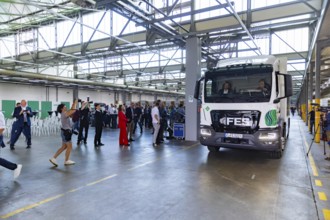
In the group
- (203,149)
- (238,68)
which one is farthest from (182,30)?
(203,149)

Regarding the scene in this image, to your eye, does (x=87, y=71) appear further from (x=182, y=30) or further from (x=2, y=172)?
(x=2, y=172)

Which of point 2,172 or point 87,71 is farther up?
point 87,71

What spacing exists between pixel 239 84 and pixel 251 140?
61.6 inches

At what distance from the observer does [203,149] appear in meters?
8.21

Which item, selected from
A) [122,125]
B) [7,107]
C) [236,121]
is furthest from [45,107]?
[236,121]

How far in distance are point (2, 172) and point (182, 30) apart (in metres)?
8.49

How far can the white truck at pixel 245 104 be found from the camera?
584cm

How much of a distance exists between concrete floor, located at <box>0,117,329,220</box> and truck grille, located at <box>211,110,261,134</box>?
3.06 ft

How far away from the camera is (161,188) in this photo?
4328mm

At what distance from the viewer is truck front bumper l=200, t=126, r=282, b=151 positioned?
5.80 meters

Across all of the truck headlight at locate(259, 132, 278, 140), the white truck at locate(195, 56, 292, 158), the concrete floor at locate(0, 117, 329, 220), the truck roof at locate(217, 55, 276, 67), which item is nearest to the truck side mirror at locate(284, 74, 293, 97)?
the white truck at locate(195, 56, 292, 158)

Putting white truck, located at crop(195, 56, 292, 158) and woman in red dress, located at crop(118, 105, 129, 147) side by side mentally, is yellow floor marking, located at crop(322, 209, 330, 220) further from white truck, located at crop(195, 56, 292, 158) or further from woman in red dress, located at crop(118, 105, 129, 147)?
woman in red dress, located at crop(118, 105, 129, 147)

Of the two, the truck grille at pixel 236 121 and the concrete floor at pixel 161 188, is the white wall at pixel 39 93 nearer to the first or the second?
the concrete floor at pixel 161 188

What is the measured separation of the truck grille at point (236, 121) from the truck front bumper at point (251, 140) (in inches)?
4.7
